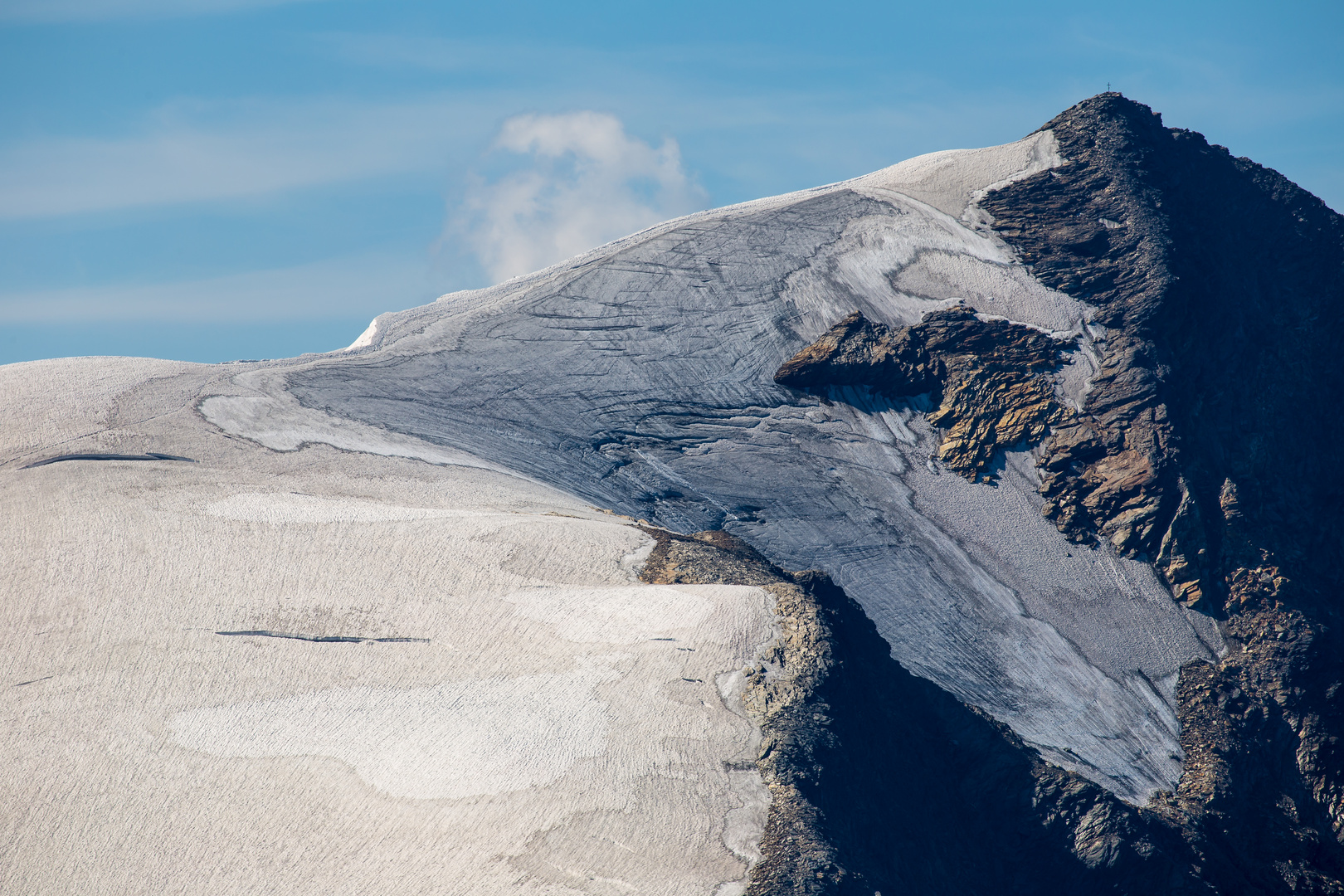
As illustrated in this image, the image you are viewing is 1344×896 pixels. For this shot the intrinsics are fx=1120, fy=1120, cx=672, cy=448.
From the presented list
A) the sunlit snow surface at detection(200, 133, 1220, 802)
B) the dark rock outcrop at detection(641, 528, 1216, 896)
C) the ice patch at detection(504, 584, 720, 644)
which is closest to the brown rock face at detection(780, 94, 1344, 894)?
the dark rock outcrop at detection(641, 528, 1216, 896)

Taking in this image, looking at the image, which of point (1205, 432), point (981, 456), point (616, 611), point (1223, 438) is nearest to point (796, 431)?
point (981, 456)

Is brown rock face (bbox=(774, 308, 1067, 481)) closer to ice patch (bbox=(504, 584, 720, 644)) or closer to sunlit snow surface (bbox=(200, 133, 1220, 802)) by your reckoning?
sunlit snow surface (bbox=(200, 133, 1220, 802))

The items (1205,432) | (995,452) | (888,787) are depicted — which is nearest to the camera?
(888,787)

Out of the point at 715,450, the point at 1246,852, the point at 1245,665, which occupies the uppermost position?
the point at 715,450

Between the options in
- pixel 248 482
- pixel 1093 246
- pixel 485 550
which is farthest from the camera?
pixel 1093 246

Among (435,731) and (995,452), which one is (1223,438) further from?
(435,731)

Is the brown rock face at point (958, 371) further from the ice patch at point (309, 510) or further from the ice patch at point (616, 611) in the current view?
the ice patch at point (616, 611)

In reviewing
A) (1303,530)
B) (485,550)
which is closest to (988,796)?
(485,550)

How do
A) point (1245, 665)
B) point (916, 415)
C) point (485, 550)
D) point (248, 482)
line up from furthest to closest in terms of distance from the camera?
1. point (916, 415)
2. point (1245, 665)
3. point (248, 482)
4. point (485, 550)

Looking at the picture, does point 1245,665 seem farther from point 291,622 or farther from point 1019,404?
point 291,622
